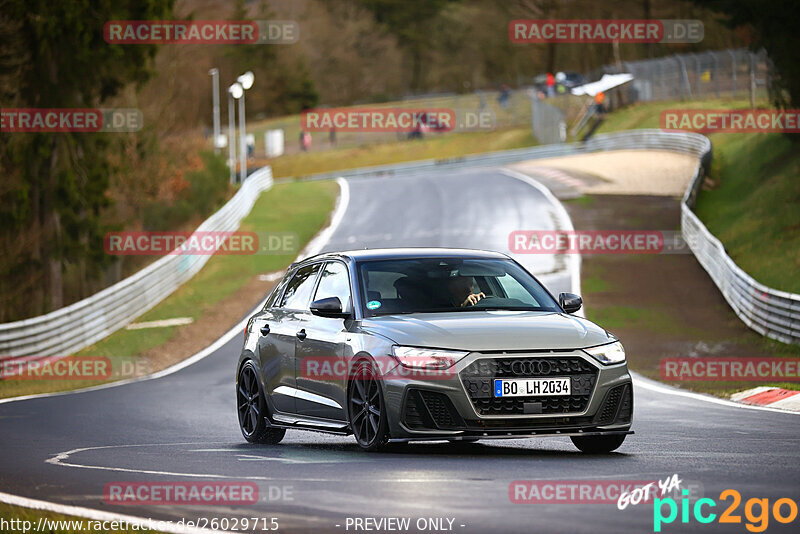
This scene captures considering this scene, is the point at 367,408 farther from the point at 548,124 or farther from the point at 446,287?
the point at 548,124

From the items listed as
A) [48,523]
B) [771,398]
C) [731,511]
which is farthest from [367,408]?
[771,398]

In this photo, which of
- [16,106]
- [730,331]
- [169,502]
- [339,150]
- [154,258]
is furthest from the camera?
[339,150]

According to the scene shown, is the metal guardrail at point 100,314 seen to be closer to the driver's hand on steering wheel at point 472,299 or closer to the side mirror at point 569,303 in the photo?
the driver's hand on steering wheel at point 472,299

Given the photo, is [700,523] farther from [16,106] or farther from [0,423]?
[16,106]

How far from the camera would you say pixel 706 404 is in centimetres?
1688

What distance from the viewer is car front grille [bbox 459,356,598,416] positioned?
1014 centimetres

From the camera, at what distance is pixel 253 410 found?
13.1 metres

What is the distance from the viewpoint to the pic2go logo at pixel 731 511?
7.26m

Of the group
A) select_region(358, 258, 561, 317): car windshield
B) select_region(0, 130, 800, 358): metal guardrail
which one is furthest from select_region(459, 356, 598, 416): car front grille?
select_region(0, 130, 800, 358): metal guardrail

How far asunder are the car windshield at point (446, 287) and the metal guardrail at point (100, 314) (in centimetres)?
1718

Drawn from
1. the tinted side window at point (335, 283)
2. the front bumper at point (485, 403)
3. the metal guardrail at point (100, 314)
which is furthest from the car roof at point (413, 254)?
the metal guardrail at point (100, 314)

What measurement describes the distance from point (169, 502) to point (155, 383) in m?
16.3

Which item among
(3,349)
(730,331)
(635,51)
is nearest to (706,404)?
(730,331)

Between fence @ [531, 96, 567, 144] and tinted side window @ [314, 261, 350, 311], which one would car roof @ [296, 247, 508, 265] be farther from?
fence @ [531, 96, 567, 144]
